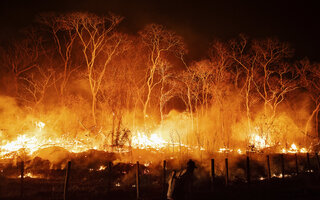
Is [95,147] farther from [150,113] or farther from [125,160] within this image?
[150,113]

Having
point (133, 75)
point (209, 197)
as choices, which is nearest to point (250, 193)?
point (209, 197)

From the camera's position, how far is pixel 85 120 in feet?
77.8

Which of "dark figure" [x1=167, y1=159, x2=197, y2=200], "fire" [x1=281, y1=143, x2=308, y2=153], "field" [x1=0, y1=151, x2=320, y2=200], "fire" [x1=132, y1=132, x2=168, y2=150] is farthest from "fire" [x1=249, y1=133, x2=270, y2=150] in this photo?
"dark figure" [x1=167, y1=159, x2=197, y2=200]

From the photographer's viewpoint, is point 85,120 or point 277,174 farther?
point 85,120

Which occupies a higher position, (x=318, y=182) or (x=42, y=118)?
(x=42, y=118)

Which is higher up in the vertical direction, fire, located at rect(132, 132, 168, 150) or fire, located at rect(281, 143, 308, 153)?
fire, located at rect(132, 132, 168, 150)

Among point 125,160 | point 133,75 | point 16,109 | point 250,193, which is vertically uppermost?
point 133,75

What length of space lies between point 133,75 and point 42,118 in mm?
8955

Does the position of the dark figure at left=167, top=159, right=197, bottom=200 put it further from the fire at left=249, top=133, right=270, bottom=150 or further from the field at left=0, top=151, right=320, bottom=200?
the fire at left=249, top=133, right=270, bottom=150

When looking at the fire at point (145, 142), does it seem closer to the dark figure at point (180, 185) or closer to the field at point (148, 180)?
the field at point (148, 180)

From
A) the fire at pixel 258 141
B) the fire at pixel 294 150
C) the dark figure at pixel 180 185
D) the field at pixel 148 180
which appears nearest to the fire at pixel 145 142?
the field at pixel 148 180

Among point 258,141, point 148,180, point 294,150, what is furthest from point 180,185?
point 294,150

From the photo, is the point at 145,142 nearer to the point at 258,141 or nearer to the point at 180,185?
the point at 258,141

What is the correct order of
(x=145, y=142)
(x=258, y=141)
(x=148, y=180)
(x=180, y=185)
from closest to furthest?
(x=180, y=185)
(x=148, y=180)
(x=145, y=142)
(x=258, y=141)
